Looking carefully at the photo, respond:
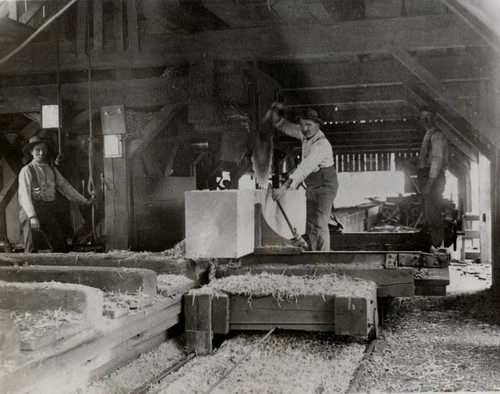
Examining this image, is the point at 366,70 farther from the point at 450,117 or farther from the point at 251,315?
the point at 251,315

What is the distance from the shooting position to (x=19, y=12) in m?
6.39

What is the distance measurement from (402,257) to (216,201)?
186cm

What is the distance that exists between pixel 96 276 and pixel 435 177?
20.5ft

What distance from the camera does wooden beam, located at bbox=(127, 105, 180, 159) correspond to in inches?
283

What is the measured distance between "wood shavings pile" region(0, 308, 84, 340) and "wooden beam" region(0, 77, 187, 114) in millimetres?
4085

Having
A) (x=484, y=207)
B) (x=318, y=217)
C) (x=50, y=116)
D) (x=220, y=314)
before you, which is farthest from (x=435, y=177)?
(x=50, y=116)

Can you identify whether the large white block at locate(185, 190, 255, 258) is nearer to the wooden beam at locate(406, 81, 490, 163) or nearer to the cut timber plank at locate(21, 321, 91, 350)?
the cut timber plank at locate(21, 321, 91, 350)

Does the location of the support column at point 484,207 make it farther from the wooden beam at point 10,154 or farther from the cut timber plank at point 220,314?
the wooden beam at point 10,154

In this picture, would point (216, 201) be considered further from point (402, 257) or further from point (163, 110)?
point (163, 110)

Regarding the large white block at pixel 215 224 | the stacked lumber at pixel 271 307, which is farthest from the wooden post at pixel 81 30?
the stacked lumber at pixel 271 307

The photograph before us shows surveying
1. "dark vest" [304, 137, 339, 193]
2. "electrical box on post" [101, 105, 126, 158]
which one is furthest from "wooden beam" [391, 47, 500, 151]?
"electrical box on post" [101, 105, 126, 158]

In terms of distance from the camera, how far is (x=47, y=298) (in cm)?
362

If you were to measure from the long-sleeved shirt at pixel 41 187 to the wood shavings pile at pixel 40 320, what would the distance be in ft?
14.3

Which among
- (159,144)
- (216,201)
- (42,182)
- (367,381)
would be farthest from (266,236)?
(42,182)
